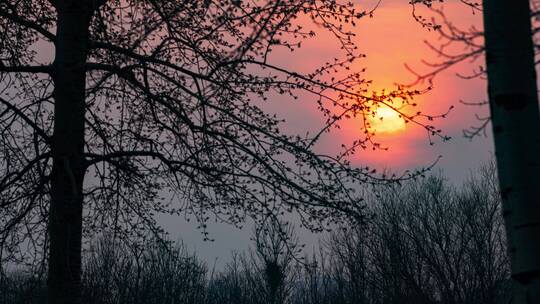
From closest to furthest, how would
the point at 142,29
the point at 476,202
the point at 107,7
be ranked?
the point at 142,29
the point at 107,7
the point at 476,202

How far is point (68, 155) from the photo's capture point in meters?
7.99

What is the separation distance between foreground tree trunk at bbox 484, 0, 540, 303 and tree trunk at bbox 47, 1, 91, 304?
14.6ft

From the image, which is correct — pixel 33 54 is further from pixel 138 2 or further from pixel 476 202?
pixel 476 202

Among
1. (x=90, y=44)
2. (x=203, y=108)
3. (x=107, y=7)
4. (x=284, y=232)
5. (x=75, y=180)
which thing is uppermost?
(x=107, y=7)

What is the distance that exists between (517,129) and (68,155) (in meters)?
4.98

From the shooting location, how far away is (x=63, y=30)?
8.14m

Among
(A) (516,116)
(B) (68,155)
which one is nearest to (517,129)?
(A) (516,116)

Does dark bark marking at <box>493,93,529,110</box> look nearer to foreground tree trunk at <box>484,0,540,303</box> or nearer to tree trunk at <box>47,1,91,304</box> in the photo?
foreground tree trunk at <box>484,0,540,303</box>

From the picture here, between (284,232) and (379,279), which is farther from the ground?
(379,279)

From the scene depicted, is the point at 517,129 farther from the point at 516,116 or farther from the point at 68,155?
the point at 68,155

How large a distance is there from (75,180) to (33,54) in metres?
2.20

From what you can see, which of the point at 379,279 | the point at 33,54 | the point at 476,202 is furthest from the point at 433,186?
the point at 33,54

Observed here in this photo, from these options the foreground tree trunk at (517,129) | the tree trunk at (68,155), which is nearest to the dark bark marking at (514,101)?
the foreground tree trunk at (517,129)

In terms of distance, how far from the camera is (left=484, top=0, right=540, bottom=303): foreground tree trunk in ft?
14.0
